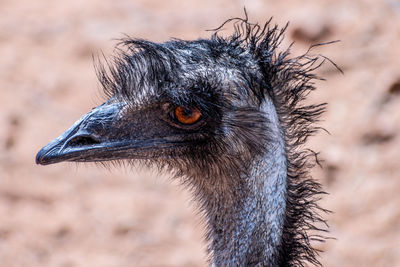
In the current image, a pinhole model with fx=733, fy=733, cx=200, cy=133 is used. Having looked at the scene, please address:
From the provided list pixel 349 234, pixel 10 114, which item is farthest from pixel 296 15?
pixel 10 114

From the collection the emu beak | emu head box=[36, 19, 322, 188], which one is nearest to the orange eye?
emu head box=[36, 19, 322, 188]

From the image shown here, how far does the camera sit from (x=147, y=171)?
181 inches

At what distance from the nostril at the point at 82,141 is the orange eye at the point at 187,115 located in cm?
27

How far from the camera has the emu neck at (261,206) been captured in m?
2.43

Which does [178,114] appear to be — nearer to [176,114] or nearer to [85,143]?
[176,114]

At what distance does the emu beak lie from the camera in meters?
2.36

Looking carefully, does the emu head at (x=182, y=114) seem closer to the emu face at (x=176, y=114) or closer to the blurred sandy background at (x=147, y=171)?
the emu face at (x=176, y=114)

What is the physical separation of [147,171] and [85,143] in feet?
7.27

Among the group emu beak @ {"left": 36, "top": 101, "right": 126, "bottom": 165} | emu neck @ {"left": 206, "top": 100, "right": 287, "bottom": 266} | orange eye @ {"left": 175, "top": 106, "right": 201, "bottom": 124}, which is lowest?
emu neck @ {"left": 206, "top": 100, "right": 287, "bottom": 266}

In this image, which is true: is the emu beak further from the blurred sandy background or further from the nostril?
the blurred sandy background

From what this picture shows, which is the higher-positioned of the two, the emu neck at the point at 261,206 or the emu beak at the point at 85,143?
the emu beak at the point at 85,143

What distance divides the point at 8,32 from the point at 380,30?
2.65 metres

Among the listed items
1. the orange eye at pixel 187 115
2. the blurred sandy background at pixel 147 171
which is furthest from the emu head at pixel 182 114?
the blurred sandy background at pixel 147 171

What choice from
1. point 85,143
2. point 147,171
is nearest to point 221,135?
point 85,143
